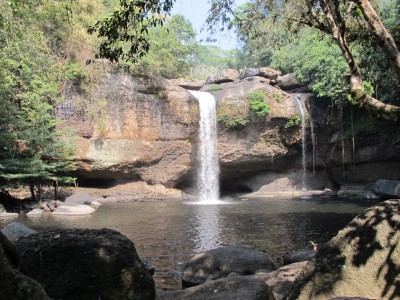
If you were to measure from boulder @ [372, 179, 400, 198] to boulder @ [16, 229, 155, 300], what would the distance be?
68.0 ft

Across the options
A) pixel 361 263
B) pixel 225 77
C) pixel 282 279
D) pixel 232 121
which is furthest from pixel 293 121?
Answer: pixel 361 263

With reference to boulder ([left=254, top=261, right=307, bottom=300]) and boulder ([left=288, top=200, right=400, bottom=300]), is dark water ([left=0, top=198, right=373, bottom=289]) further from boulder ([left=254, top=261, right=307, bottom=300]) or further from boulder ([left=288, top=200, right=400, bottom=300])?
boulder ([left=288, top=200, right=400, bottom=300])

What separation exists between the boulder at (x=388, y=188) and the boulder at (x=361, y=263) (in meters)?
18.9

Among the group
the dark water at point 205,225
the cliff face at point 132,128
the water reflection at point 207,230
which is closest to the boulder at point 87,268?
the dark water at point 205,225

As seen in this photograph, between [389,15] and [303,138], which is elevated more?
[389,15]

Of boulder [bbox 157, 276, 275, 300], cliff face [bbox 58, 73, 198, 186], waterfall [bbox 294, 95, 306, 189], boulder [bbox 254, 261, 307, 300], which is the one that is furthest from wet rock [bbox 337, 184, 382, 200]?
boulder [bbox 157, 276, 275, 300]

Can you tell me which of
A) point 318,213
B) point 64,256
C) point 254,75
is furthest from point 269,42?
point 254,75

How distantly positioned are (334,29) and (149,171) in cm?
2101

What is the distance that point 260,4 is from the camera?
12.1 m

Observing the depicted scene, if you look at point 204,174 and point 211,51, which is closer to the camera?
point 204,174

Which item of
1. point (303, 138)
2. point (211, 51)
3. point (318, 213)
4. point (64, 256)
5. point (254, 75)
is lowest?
point (318, 213)

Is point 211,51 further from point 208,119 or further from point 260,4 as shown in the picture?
point 260,4

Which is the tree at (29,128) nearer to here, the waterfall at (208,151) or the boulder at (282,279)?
the waterfall at (208,151)

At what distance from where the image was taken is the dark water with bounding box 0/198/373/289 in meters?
10.8
